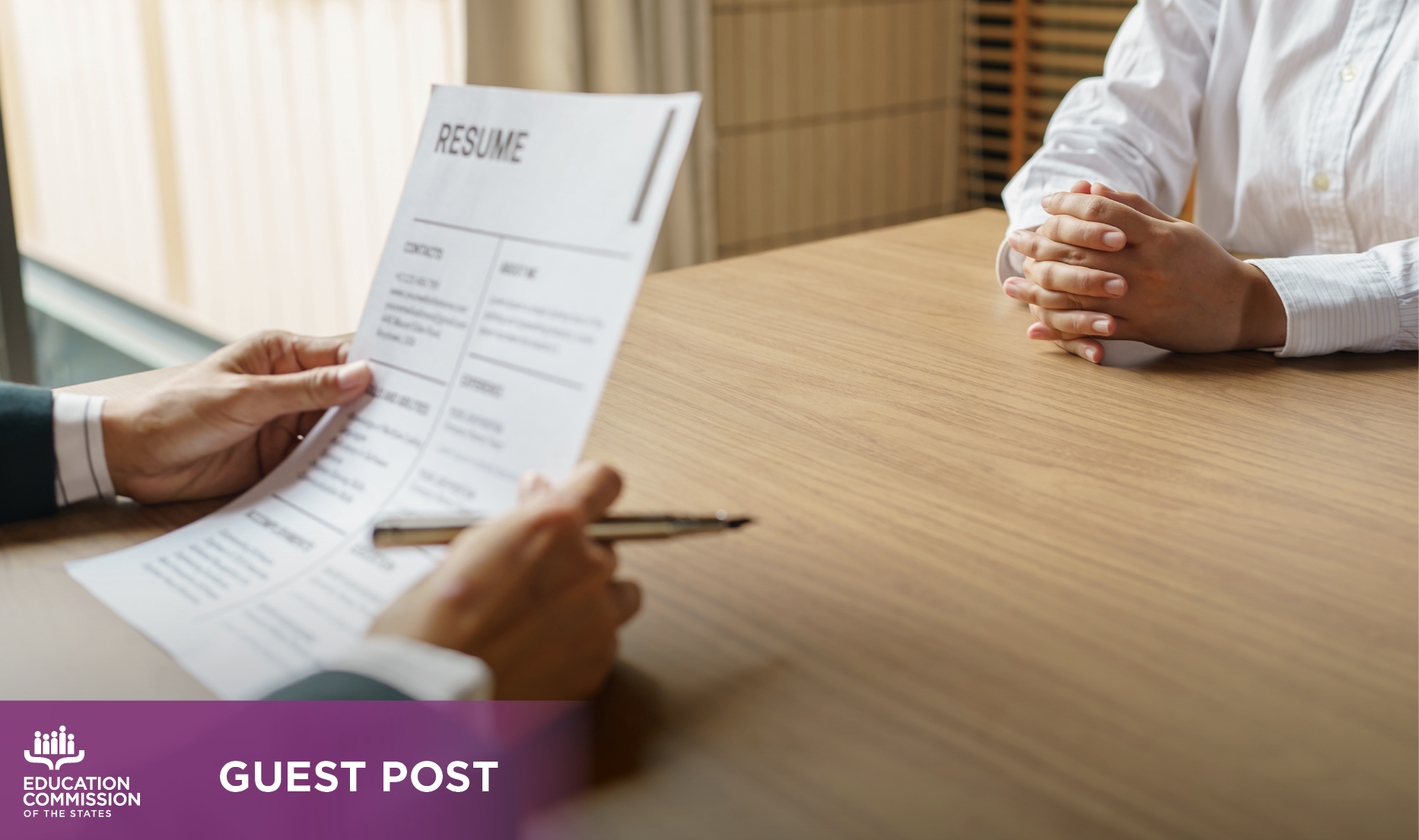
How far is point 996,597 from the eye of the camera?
0.54m

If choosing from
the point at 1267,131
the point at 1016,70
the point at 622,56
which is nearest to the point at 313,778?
the point at 1267,131

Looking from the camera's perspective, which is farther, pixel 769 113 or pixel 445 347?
pixel 769 113

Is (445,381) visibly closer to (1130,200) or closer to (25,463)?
(25,463)

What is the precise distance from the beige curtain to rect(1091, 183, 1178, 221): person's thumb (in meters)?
1.56

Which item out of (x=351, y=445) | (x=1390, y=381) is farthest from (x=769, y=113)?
(x=351, y=445)

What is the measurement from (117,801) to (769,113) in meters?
2.72

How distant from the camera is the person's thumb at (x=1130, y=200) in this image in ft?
3.11

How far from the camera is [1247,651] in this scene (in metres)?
0.49

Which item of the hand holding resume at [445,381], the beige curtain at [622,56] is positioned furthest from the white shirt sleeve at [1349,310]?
the beige curtain at [622,56]

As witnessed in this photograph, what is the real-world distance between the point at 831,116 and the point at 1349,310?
2337 mm

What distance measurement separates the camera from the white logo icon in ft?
1.47

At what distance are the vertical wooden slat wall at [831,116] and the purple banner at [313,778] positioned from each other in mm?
2560

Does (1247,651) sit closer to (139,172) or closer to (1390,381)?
(1390,381)

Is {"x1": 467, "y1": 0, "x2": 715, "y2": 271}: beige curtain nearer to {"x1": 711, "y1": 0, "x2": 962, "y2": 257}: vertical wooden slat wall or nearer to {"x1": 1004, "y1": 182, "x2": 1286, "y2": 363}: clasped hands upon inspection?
{"x1": 711, "y1": 0, "x2": 962, "y2": 257}: vertical wooden slat wall
